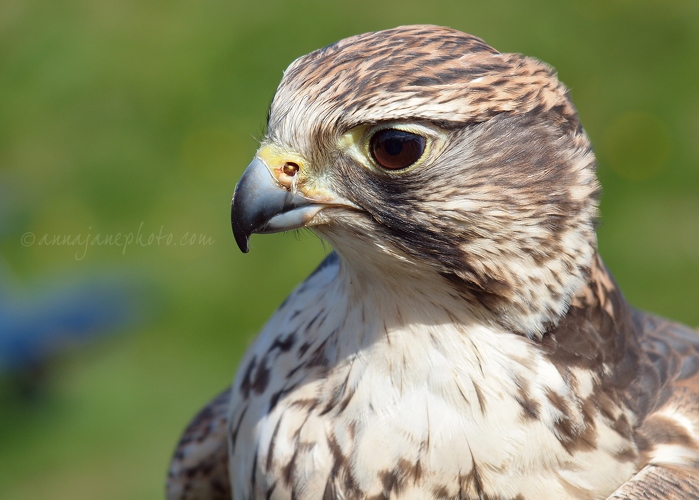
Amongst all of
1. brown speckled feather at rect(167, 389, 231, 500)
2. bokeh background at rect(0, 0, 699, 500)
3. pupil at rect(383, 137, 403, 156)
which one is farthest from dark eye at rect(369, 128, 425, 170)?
bokeh background at rect(0, 0, 699, 500)

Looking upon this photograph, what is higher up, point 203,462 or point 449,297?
point 449,297

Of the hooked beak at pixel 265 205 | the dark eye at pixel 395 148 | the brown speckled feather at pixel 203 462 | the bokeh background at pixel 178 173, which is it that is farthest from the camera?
the bokeh background at pixel 178 173

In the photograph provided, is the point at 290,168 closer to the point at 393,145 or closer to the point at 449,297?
the point at 393,145

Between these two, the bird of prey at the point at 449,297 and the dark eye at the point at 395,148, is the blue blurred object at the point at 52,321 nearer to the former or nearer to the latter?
the bird of prey at the point at 449,297

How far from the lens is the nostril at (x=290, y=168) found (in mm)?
2361

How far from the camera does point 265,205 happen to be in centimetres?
233

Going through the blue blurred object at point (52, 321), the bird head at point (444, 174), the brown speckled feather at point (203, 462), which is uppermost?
the bird head at point (444, 174)

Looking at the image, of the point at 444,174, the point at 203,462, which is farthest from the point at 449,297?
the point at 203,462

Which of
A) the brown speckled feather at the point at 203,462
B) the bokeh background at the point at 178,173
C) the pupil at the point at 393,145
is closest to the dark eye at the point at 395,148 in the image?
the pupil at the point at 393,145

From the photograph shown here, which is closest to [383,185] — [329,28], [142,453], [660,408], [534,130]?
[534,130]

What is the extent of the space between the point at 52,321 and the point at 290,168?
401 cm

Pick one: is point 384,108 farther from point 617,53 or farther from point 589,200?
point 617,53

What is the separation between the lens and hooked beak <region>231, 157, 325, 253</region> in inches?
91.8

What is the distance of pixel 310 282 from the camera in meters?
2.89
